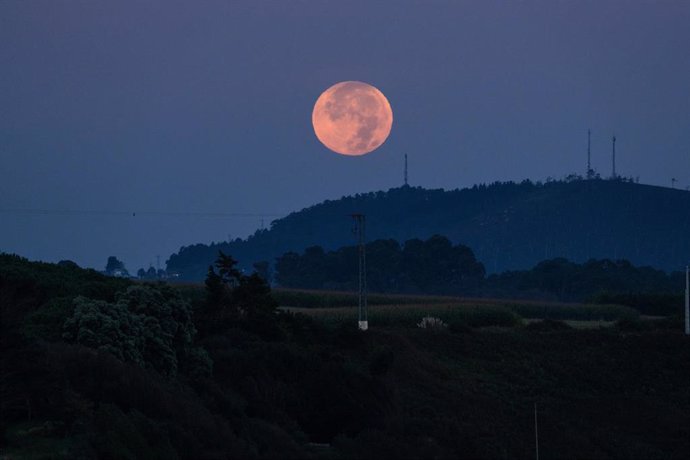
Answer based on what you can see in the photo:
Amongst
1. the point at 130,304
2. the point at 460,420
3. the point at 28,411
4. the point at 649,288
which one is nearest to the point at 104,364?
the point at 28,411

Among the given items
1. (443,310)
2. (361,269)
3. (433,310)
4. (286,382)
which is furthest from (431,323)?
(286,382)

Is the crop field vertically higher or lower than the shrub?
higher

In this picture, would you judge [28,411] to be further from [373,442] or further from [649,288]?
[649,288]

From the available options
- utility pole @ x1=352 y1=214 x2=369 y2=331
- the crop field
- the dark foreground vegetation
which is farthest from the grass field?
the dark foreground vegetation

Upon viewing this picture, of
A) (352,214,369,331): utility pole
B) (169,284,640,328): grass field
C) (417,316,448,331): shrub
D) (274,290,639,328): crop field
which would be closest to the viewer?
(352,214,369,331): utility pole

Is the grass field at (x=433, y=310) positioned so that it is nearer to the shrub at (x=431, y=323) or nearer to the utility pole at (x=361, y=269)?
the shrub at (x=431, y=323)

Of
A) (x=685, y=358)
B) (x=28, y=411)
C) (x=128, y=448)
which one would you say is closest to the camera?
(x=128, y=448)

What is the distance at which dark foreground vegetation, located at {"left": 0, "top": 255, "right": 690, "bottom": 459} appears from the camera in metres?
22.5

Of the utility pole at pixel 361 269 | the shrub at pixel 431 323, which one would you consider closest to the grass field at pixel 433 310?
the shrub at pixel 431 323

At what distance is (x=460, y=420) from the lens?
37.4 meters

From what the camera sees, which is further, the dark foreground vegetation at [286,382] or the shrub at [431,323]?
the shrub at [431,323]

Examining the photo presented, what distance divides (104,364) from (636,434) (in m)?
22.7

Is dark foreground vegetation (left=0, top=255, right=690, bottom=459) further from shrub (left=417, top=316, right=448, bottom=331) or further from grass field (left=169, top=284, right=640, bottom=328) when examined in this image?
grass field (left=169, top=284, right=640, bottom=328)

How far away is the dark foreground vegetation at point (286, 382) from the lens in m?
22.5
